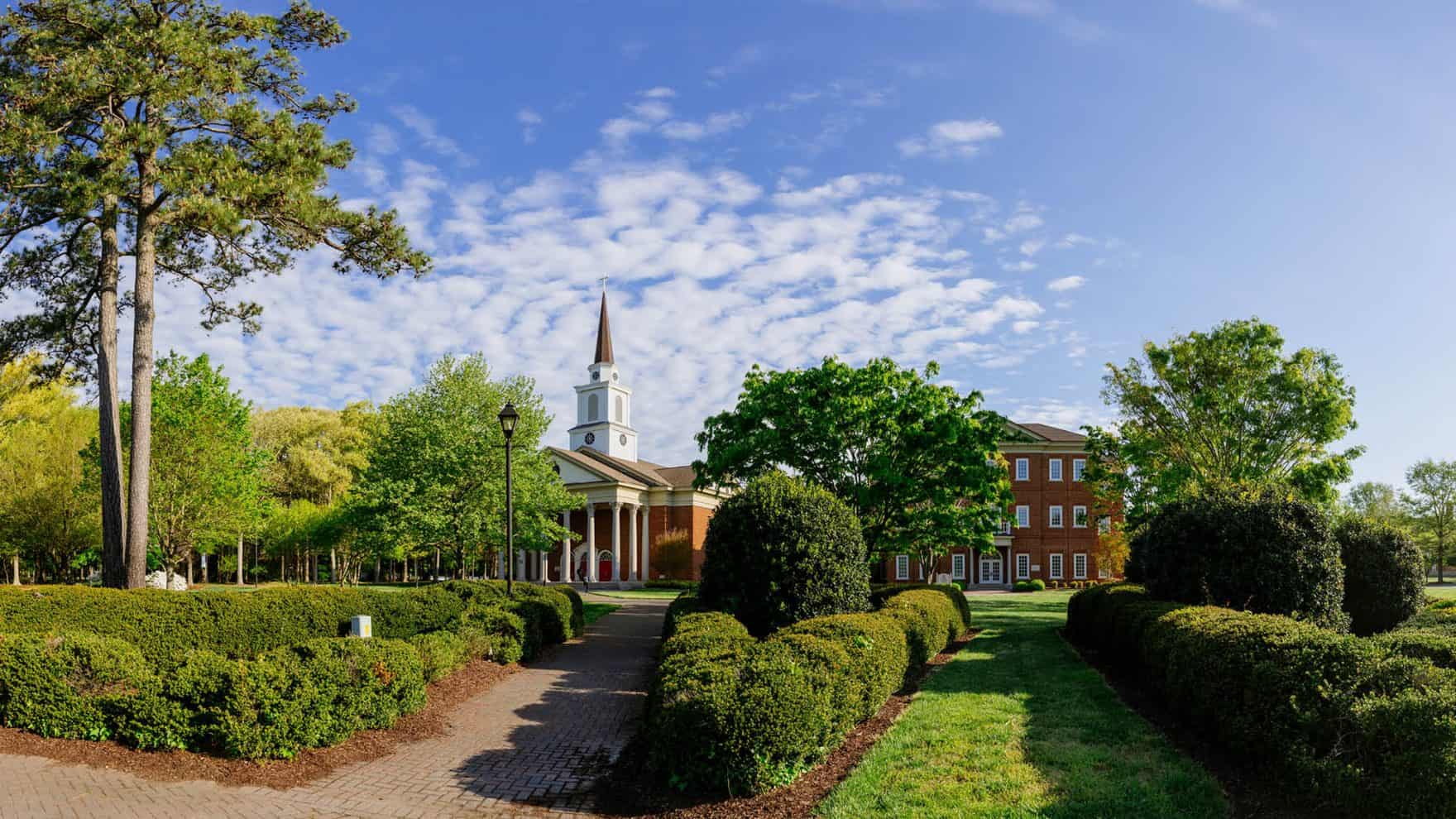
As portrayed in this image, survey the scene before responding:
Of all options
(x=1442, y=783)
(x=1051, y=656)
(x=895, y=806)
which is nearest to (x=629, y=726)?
(x=895, y=806)

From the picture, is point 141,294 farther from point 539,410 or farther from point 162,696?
point 539,410

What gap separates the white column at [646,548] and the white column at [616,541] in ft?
4.96

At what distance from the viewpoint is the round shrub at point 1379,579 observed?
16.3 m

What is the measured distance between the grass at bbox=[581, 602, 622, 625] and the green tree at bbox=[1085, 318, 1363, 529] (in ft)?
51.2

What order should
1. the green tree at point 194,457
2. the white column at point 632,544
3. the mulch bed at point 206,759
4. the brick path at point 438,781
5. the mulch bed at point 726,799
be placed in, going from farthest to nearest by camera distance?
the white column at point 632,544, the green tree at point 194,457, the mulch bed at point 206,759, the brick path at point 438,781, the mulch bed at point 726,799

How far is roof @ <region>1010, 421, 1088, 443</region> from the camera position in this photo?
176 ft

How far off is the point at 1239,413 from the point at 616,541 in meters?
36.2

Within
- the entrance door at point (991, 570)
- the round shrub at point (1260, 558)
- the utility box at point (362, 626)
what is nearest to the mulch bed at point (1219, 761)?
the round shrub at point (1260, 558)

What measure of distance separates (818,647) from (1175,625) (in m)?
4.63

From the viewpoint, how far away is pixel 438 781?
8.02 m

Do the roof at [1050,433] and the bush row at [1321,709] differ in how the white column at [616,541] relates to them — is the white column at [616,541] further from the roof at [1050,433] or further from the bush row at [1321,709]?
the bush row at [1321,709]

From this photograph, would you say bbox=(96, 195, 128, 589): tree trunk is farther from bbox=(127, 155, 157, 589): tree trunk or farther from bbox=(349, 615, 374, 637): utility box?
bbox=(349, 615, 374, 637): utility box

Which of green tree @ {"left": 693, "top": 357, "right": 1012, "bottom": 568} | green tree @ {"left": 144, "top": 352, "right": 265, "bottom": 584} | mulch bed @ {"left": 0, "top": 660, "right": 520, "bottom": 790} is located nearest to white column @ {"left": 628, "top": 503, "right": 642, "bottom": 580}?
green tree @ {"left": 144, "top": 352, "right": 265, "bottom": 584}

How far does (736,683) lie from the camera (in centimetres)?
765
